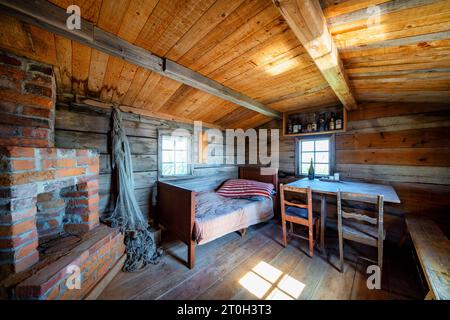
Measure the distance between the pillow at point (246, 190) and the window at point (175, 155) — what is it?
797mm

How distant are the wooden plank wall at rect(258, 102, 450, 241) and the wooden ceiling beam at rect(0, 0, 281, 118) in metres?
2.48

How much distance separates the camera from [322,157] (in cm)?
298

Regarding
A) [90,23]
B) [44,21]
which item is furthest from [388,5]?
[44,21]

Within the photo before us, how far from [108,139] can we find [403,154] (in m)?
4.03

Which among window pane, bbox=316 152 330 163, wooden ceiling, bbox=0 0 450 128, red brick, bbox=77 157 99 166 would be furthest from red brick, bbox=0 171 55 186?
window pane, bbox=316 152 330 163

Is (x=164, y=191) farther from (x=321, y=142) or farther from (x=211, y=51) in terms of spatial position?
(x=321, y=142)

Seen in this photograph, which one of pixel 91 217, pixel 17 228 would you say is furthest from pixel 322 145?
pixel 17 228

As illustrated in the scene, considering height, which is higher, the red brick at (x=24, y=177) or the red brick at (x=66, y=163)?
the red brick at (x=66, y=163)

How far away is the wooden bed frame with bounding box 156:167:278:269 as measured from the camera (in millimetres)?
1877

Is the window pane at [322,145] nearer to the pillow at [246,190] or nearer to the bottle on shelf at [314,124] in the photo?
the bottle on shelf at [314,124]

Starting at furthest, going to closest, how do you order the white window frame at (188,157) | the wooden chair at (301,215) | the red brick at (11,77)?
the white window frame at (188,157)
the wooden chair at (301,215)
the red brick at (11,77)

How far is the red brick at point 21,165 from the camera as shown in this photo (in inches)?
44.5

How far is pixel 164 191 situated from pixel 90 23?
1.91m

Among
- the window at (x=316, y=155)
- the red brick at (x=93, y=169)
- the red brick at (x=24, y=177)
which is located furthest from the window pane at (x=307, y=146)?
the red brick at (x=24, y=177)
